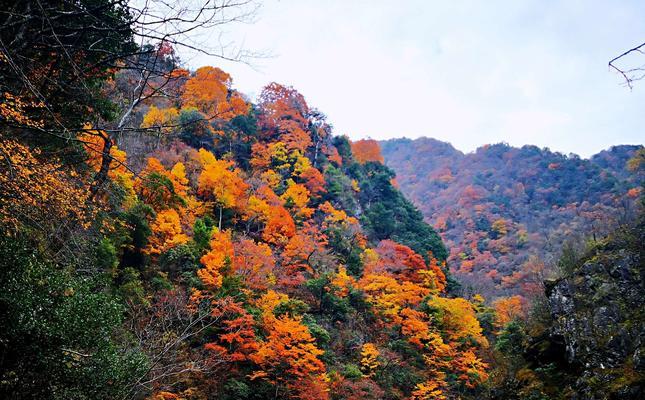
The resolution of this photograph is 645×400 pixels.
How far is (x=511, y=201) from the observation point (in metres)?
59.3

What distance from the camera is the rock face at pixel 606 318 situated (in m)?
8.83

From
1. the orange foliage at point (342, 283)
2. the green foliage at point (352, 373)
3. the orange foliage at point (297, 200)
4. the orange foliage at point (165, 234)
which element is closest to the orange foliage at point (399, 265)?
the orange foliage at point (342, 283)

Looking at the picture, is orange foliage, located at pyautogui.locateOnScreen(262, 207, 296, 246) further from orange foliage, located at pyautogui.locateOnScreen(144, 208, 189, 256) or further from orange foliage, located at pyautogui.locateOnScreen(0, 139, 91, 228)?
orange foliage, located at pyautogui.locateOnScreen(0, 139, 91, 228)

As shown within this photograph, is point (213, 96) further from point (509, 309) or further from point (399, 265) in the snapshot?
point (509, 309)

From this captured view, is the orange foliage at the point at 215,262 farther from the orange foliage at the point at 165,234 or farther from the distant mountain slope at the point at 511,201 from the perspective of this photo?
the distant mountain slope at the point at 511,201

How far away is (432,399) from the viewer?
16500 millimetres

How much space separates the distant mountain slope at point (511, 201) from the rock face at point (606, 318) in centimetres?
1736

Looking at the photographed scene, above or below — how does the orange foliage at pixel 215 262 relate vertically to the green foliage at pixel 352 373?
above

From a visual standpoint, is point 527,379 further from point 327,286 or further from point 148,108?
point 148,108

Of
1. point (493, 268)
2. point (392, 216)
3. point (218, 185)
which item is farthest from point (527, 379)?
point (493, 268)

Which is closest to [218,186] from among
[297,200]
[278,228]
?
[278,228]

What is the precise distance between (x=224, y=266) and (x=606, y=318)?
12766 millimetres

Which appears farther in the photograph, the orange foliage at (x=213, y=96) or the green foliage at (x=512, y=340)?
the orange foliage at (x=213, y=96)

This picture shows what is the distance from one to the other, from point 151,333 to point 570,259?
16953mm
